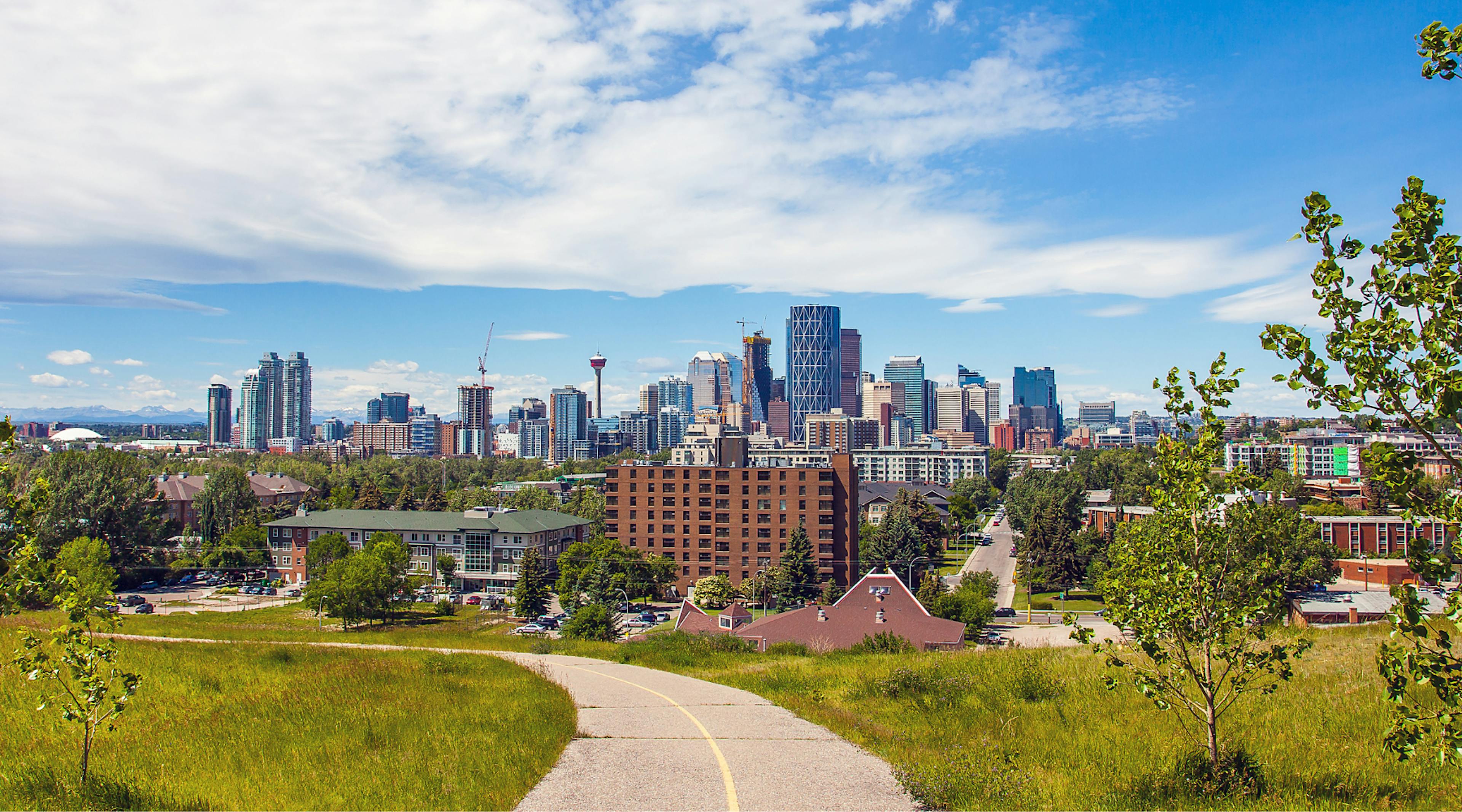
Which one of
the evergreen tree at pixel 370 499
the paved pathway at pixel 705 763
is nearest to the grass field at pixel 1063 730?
the paved pathway at pixel 705 763

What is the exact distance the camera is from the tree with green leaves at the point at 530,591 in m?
56.2

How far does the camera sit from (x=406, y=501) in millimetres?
105750

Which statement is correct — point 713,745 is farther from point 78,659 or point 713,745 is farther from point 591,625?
point 591,625

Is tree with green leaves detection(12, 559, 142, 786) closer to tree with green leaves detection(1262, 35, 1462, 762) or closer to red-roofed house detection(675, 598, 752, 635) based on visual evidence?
tree with green leaves detection(1262, 35, 1462, 762)

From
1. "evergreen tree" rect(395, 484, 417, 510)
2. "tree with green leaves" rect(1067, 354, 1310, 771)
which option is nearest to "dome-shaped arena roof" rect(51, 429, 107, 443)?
"evergreen tree" rect(395, 484, 417, 510)

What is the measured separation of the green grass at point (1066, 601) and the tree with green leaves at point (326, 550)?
5868cm

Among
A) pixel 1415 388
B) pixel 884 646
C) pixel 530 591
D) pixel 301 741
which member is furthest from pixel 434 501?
pixel 1415 388

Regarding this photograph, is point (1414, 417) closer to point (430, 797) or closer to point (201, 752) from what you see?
point (430, 797)

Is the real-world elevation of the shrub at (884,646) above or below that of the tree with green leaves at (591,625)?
above

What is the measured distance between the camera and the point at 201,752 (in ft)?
37.0

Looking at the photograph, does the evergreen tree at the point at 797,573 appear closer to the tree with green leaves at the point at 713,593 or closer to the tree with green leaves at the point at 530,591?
the tree with green leaves at the point at 713,593

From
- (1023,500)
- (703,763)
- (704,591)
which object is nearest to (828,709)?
(703,763)

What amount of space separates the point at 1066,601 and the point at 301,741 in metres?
66.0

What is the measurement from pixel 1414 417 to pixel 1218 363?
381 centimetres
